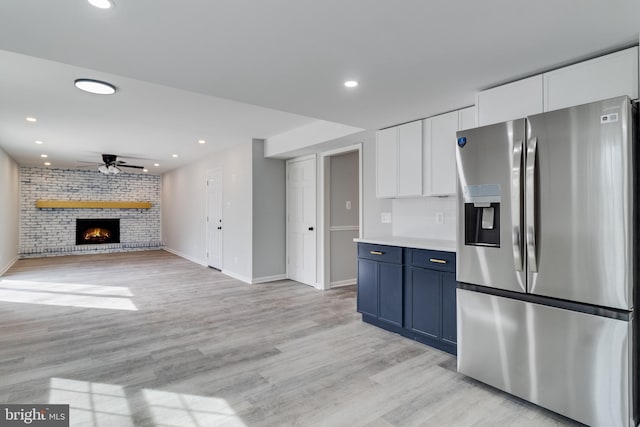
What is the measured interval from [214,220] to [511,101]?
6.17 meters

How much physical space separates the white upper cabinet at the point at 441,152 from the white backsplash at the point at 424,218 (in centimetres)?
27

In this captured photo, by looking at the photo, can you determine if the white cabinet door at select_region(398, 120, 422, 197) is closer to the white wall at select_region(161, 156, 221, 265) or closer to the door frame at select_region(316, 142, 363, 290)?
the door frame at select_region(316, 142, 363, 290)

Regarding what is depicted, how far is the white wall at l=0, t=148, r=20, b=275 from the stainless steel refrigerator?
8358mm

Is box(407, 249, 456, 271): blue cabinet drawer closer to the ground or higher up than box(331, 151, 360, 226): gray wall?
closer to the ground

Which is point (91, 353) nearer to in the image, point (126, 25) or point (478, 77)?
point (126, 25)

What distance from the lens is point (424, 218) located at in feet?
12.4

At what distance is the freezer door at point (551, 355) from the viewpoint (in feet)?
6.00

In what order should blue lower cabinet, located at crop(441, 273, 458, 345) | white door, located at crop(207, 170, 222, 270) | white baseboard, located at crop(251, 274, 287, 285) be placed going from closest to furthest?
blue lower cabinet, located at crop(441, 273, 458, 345) → white baseboard, located at crop(251, 274, 287, 285) → white door, located at crop(207, 170, 222, 270)

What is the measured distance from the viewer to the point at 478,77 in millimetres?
2506

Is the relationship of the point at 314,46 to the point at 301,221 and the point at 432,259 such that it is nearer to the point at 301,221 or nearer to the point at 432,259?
the point at 432,259

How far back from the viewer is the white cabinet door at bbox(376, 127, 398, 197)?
378cm


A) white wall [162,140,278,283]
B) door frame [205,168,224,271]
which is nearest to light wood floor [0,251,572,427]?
white wall [162,140,278,283]

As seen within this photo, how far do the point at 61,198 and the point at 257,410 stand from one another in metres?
10.5

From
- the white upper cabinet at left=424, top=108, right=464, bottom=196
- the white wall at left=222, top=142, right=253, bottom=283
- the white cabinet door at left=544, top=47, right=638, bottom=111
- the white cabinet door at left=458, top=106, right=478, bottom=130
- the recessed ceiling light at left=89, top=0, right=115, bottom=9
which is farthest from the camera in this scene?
the white wall at left=222, top=142, right=253, bottom=283
